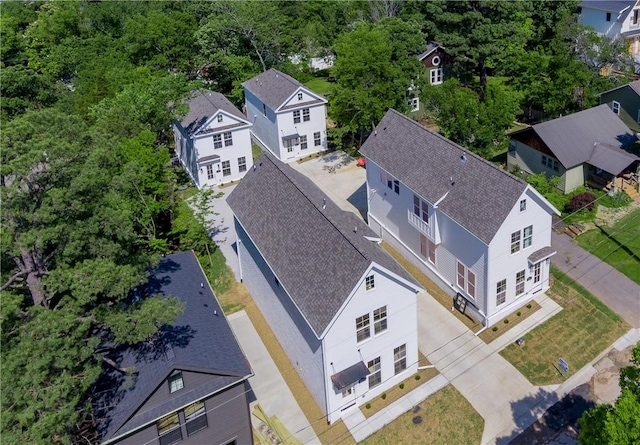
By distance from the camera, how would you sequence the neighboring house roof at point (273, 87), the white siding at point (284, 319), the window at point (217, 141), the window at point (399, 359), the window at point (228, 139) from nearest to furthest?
the white siding at point (284, 319)
the window at point (399, 359)
the window at point (217, 141)
the window at point (228, 139)
the neighboring house roof at point (273, 87)

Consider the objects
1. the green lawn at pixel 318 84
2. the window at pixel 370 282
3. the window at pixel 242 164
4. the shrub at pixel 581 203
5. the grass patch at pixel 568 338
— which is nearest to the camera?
the window at pixel 370 282

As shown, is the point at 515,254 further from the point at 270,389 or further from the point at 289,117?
the point at 289,117

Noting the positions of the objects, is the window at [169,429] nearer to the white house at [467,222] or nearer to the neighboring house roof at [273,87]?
the white house at [467,222]

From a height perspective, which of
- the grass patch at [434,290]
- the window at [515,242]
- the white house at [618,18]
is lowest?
the grass patch at [434,290]

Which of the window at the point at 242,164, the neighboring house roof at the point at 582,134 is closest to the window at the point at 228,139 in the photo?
the window at the point at 242,164

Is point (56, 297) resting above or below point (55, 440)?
above

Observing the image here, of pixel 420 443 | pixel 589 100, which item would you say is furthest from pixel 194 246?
pixel 589 100

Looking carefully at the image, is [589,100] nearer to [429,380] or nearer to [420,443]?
[429,380]

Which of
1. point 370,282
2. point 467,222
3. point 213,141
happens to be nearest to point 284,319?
point 370,282
